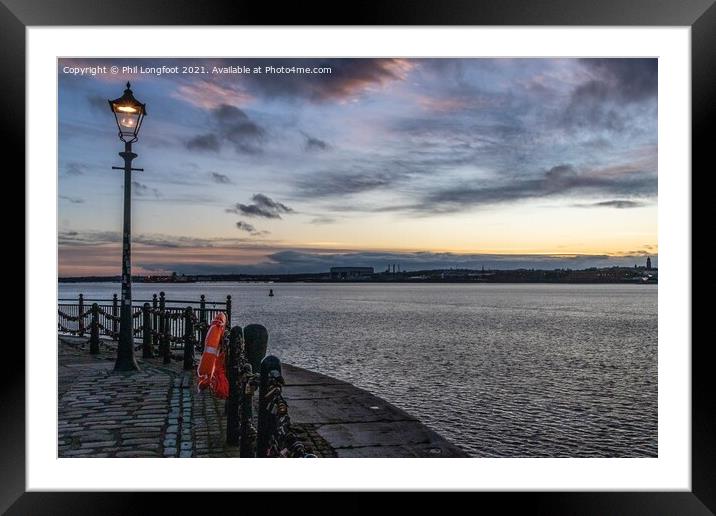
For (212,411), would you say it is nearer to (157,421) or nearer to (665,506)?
(157,421)

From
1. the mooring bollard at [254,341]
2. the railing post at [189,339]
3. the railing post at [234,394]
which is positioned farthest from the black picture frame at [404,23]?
the railing post at [189,339]

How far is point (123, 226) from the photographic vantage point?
10.7 meters

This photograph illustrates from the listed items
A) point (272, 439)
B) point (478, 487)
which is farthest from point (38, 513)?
point (478, 487)

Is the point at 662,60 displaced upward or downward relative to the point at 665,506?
upward

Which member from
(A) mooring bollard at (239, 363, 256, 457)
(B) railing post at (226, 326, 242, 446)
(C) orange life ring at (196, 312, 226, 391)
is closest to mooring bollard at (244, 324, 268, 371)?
(B) railing post at (226, 326, 242, 446)

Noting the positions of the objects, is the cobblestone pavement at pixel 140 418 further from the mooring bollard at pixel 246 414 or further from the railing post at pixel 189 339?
the mooring bollard at pixel 246 414

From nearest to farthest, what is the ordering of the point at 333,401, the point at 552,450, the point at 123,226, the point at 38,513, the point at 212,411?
the point at 38,513
the point at 212,411
the point at 333,401
the point at 552,450
the point at 123,226

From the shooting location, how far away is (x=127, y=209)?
10.9 meters

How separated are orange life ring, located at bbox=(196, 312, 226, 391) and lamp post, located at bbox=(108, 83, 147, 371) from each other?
6.80ft

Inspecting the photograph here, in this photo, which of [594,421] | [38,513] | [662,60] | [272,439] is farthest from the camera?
[594,421]

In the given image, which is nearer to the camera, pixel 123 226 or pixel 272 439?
pixel 272 439

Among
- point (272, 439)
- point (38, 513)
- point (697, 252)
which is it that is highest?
point (697, 252)

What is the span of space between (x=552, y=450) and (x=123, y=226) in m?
8.43

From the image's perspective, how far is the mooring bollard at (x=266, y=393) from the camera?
4402mm
